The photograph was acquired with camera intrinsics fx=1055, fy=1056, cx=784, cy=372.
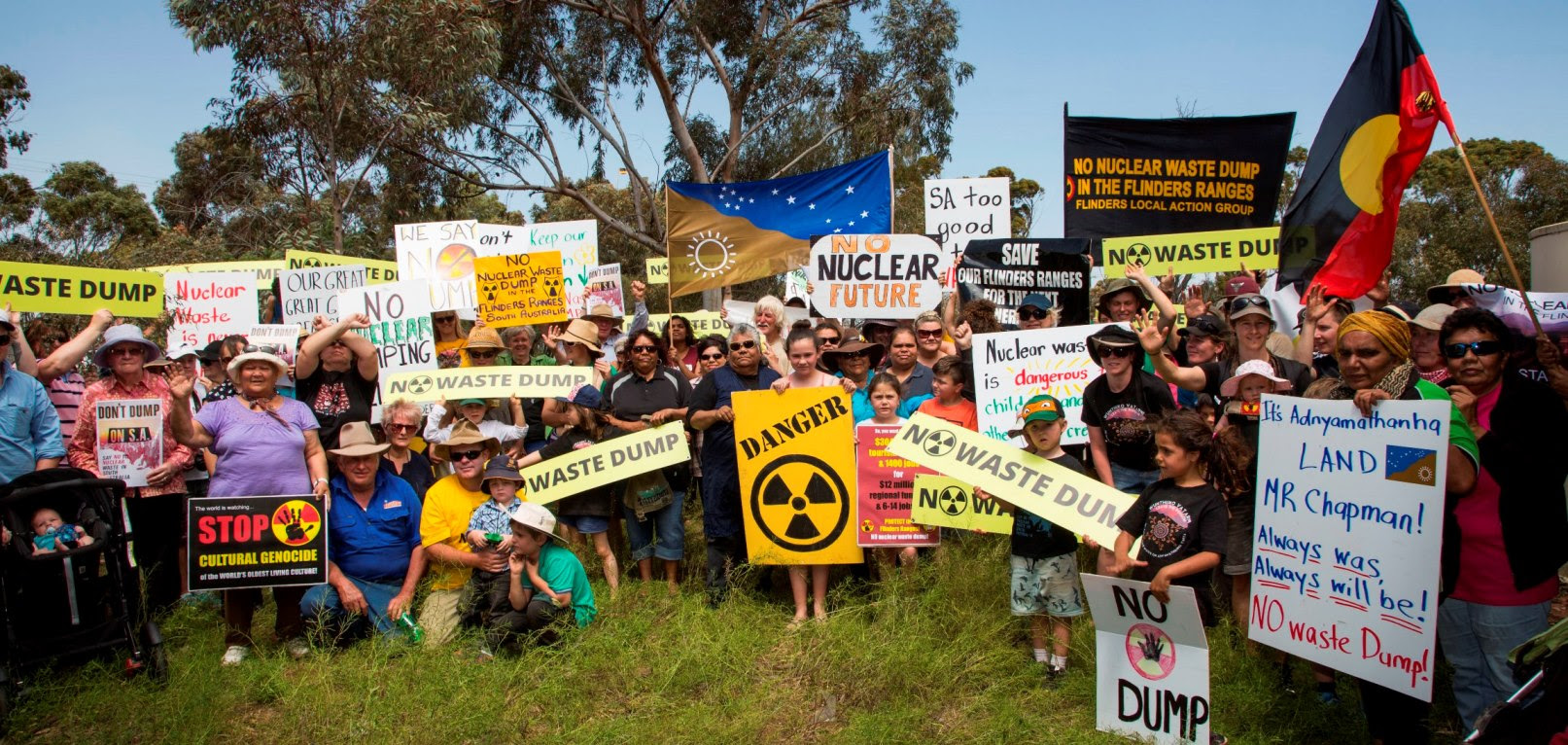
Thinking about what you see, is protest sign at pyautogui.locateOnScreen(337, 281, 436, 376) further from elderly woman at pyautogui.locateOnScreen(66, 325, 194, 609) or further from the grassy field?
the grassy field

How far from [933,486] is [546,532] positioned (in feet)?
7.46

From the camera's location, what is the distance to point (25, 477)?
5570 millimetres

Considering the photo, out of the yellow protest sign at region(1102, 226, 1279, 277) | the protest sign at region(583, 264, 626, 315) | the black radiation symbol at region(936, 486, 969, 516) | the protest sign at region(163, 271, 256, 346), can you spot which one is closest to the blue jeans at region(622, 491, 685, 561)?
the black radiation symbol at region(936, 486, 969, 516)

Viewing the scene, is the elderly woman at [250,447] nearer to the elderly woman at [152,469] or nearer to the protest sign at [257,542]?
the protest sign at [257,542]

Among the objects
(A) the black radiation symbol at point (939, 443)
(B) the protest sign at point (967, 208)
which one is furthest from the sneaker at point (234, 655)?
(B) the protest sign at point (967, 208)

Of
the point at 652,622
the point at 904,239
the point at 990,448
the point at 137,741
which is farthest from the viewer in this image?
the point at 904,239

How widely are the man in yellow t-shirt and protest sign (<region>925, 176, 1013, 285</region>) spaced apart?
670 centimetres

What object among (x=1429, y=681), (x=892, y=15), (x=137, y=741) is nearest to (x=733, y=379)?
(x=137, y=741)

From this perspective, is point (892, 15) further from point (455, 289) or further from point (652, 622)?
point (652, 622)

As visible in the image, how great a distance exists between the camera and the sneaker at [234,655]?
6086 millimetres

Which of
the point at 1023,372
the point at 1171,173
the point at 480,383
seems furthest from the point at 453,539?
the point at 1171,173

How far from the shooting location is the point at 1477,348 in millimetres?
3887

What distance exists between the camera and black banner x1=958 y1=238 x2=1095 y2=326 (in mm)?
8328

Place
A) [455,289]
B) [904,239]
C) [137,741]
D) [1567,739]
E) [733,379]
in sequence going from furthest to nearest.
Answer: [455,289] → [904,239] → [733,379] → [137,741] → [1567,739]
